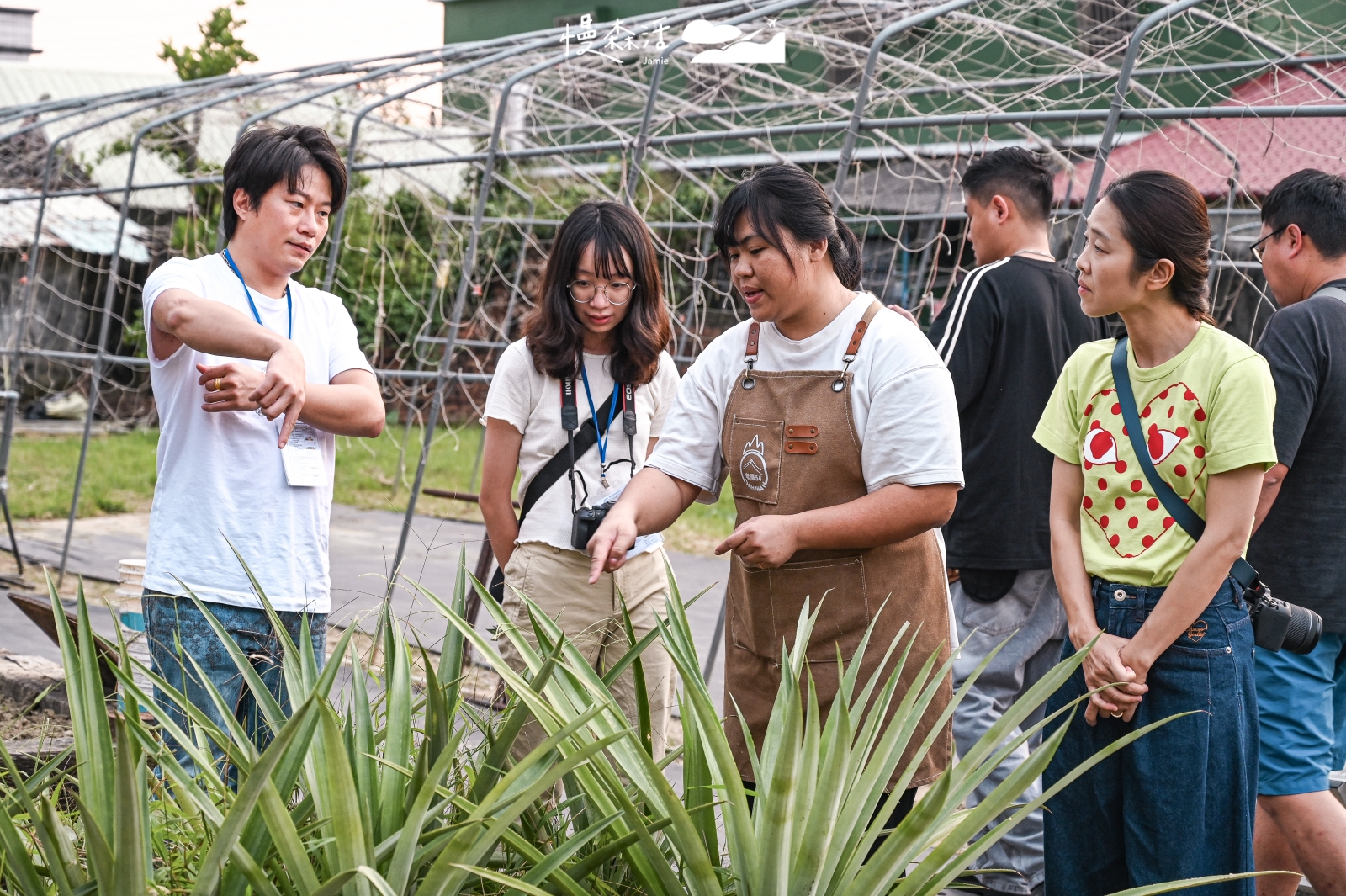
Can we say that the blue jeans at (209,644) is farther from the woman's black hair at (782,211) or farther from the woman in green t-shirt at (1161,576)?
the woman in green t-shirt at (1161,576)

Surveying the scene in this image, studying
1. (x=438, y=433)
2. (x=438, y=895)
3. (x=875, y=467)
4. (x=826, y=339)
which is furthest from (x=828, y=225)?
(x=438, y=433)

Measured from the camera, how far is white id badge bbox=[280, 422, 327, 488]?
2574mm

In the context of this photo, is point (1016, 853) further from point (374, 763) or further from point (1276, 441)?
point (374, 763)

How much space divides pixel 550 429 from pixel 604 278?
39 cm

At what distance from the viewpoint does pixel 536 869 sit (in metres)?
1.62

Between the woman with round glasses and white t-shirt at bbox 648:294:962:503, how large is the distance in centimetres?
58

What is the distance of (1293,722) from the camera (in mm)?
2793

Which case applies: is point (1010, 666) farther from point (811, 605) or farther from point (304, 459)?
point (304, 459)

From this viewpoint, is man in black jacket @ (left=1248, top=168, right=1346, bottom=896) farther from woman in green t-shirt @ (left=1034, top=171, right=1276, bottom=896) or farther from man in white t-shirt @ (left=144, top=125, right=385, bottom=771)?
man in white t-shirt @ (left=144, top=125, right=385, bottom=771)

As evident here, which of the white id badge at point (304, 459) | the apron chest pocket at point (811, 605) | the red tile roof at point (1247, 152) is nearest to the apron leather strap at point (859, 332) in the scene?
the apron chest pocket at point (811, 605)

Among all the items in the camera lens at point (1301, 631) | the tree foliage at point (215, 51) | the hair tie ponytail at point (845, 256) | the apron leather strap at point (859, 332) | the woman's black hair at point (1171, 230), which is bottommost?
the camera lens at point (1301, 631)

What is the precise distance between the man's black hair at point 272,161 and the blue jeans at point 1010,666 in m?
2.00

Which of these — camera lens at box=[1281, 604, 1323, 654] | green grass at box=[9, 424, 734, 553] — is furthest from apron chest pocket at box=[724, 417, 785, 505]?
green grass at box=[9, 424, 734, 553]

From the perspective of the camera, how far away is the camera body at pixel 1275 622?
2.40 metres
